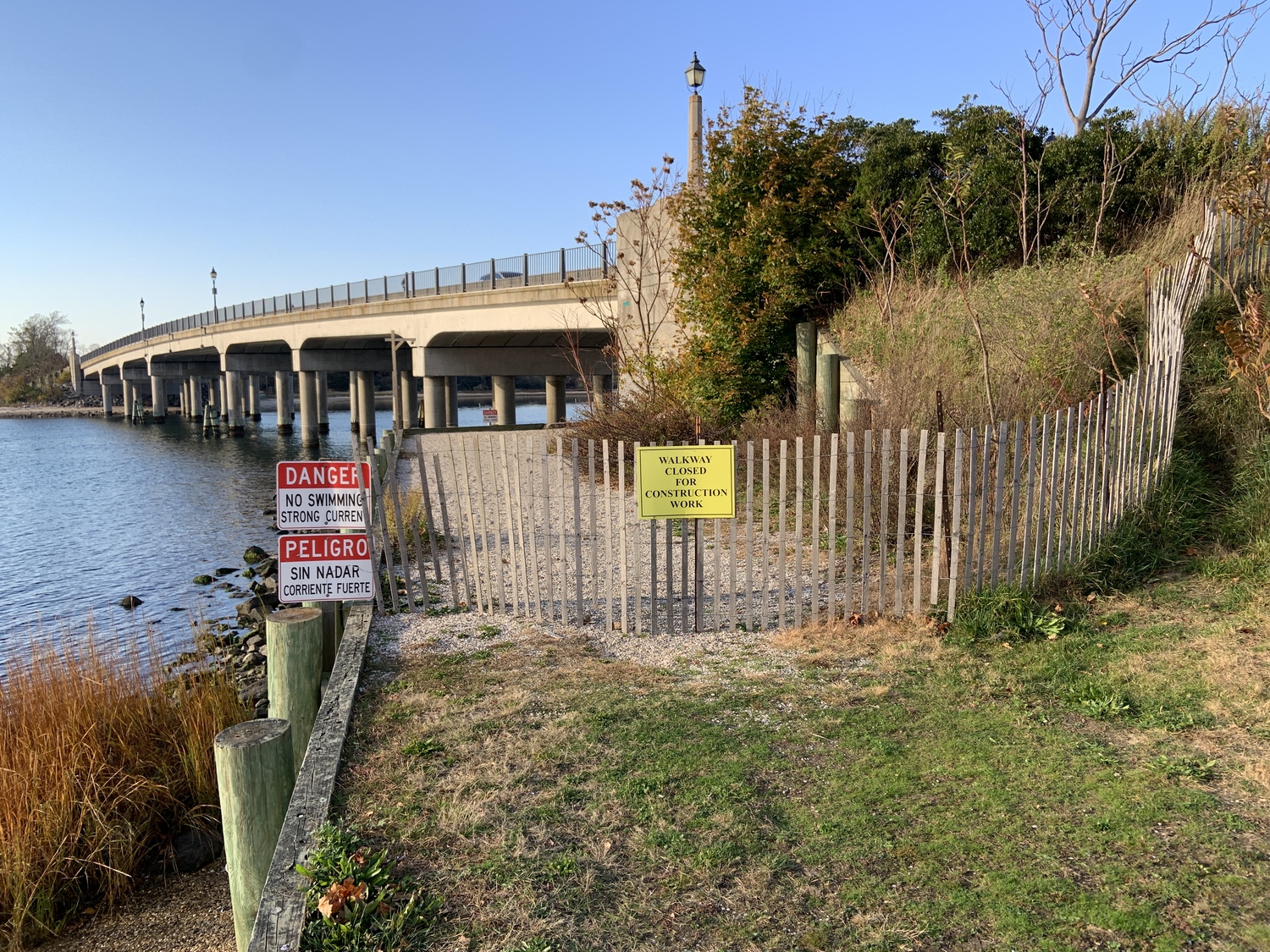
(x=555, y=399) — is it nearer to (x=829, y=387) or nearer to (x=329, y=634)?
(x=829, y=387)

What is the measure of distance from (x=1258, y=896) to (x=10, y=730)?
7.48 metres

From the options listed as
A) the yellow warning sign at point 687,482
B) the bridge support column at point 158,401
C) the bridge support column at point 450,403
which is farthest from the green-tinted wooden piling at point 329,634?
the bridge support column at point 158,401

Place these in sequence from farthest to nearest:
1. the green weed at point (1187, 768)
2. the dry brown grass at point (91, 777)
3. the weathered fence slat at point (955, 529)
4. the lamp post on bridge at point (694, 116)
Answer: the lamp post on bridge at point (694, 116)
the weathered fence slat at point (955, 529)
the dry brown grass at point (91, 777)
the green weed at point (1187, 768)

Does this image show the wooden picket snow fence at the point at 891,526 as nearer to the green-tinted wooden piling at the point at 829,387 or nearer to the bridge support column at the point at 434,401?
the green-tinted wooden piling at the point at 829,387

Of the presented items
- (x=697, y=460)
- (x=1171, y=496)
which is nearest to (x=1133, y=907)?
(x=697, y=460)

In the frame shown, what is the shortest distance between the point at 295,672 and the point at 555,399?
37.1 metres

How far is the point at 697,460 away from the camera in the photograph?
23.5 feet

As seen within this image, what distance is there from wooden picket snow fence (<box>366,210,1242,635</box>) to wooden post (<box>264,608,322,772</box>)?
1.59 metres

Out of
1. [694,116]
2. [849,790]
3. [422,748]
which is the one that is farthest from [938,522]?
[694,116]

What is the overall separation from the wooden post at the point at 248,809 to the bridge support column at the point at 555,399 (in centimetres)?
3789

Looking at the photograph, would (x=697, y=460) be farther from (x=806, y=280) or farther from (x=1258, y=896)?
(x=806, y=280)

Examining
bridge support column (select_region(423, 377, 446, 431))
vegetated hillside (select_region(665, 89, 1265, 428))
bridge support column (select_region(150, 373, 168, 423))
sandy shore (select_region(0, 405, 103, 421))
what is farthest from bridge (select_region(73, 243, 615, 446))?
sandy shore (select_region(0, 405, 103, 421))

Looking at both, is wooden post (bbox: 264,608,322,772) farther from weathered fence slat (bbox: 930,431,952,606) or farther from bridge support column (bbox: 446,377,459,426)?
bridge support column (bbox: 446,377,459,426)

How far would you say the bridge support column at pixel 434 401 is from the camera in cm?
3862
